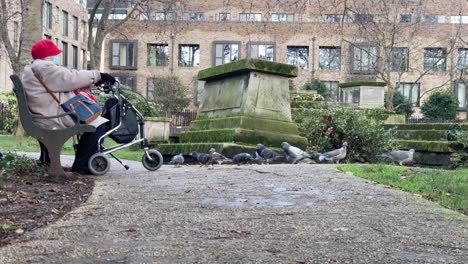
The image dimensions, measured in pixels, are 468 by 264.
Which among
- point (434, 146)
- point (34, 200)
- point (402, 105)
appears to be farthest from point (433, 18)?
point (34, 200)

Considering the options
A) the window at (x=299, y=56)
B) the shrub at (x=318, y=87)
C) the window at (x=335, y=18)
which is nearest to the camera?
the window at (x=335, y=18)

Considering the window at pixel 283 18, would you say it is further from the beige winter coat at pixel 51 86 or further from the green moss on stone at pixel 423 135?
the beige winter coat at pixel 51 86

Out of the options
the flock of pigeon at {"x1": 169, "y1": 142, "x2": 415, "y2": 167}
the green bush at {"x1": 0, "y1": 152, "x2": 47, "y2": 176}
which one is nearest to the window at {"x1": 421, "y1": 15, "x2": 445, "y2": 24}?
the flock of pigeon at {"x1": 169, "y1": 142, "x2": 415, "y2": 167}

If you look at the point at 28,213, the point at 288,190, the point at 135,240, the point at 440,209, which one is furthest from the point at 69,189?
the point at 440,209

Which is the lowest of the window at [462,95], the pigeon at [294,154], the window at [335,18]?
the pigeon at [294,154]

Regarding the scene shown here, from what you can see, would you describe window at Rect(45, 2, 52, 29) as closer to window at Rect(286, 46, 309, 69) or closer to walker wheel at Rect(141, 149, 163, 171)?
window at Rect(286, 46, 309, 69)

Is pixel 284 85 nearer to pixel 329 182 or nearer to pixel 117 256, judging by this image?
pixel 329 182

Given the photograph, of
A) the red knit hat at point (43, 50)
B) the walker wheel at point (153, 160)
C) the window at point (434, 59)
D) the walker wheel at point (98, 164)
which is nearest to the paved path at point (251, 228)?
the walker wheel at point (98, 164)

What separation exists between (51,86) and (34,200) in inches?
80.3

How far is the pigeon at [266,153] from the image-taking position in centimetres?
1073

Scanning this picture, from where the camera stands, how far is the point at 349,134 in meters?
12.2

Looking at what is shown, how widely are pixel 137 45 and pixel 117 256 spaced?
164ft

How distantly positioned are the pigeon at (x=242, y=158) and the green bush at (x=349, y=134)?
250 centimetres

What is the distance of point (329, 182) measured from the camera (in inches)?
262
